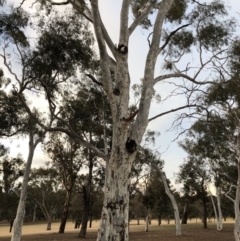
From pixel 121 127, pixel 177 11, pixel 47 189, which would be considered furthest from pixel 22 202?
pixel 47 189

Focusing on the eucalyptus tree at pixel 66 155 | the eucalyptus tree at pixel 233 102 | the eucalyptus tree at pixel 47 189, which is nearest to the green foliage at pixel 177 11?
the eucalyptus tree at pixel 233 102

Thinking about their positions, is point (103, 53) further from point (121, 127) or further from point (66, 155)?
point (66, 155)

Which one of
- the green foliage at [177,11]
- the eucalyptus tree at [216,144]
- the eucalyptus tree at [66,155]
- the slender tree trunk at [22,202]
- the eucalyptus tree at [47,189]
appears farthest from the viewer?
the eucalyptus tree at [47,189]

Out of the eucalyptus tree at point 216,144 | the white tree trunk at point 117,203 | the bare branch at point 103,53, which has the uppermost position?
the eucalyptus tree at point 216,144

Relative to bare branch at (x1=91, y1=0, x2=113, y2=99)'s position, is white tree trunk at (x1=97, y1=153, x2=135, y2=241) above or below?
below

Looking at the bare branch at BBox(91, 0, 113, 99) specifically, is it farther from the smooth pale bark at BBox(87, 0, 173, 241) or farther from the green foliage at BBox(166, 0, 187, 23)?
the green foliage at BBox(166, 0, 187, 23)

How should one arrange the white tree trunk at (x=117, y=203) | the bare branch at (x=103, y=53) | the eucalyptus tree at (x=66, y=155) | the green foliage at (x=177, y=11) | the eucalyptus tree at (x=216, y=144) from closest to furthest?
1. the white tree trunk at (x=117, y=203)
2. the bare branch at (x=103, y=53)
3. the green foliage at (x=177, y=11)
4. the eucalyptus tree at (x=216, y=144)
5. the eucalyptus tree at (x=66, y=155)

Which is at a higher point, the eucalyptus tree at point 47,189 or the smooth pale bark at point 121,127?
the eucalyptus tree at point 47,189

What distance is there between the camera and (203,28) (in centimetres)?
903

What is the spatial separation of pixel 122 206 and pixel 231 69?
26.4 feet

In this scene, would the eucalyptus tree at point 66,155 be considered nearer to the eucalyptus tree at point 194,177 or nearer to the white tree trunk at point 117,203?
the eucalyptus tree at point 194,177

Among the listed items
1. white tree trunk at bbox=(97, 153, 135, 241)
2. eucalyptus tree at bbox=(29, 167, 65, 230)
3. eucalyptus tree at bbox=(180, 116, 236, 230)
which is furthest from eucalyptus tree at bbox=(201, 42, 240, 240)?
eucalyptus tree at bbox=(29, 167, 65, 230)

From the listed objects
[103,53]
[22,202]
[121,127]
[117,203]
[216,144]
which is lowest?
[117,203]

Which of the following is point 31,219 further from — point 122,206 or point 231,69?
point 122,206
